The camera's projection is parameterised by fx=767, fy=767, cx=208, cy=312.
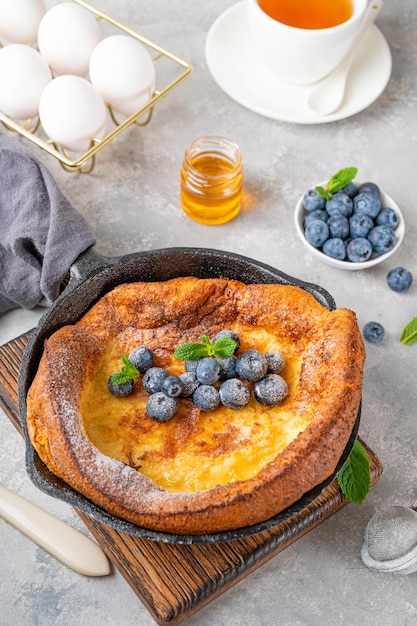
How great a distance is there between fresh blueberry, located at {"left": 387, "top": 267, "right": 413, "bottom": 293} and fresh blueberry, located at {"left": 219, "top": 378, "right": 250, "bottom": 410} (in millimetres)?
908

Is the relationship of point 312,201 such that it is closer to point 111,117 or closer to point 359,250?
point 359,250

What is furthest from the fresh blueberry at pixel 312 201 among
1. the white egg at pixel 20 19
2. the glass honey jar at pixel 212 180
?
the white egg at pixel 20 19

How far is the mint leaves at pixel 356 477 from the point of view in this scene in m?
2.12

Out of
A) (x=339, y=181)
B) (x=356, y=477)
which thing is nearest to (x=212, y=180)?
(x=339, y=181)

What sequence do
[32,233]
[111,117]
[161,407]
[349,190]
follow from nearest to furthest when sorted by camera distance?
1. [161,407]
2. [32,233]
3. [349,190]
4. [111,117]

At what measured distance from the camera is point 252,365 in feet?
6.53

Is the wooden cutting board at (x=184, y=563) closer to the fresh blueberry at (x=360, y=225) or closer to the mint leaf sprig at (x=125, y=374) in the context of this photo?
the mint leaf sprig at (x=125, y=374)

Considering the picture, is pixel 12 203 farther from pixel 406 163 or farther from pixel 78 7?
pixel 406 163

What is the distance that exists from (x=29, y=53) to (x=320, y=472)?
1715 millimetres

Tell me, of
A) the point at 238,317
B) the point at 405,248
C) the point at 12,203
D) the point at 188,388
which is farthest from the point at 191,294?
the point at 405,248

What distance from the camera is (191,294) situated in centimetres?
215

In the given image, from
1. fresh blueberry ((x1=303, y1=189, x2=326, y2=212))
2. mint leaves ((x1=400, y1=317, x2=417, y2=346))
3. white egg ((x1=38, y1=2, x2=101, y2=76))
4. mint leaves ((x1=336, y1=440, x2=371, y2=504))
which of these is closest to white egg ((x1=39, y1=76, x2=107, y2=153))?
white egg ((x1=38, y1=2, x2=101, y2=76))

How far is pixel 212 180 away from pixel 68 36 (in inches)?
28.0

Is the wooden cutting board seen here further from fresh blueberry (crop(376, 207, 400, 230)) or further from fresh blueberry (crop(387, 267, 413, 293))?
fresh blueberry (crop(376, 207, 400, 230))
